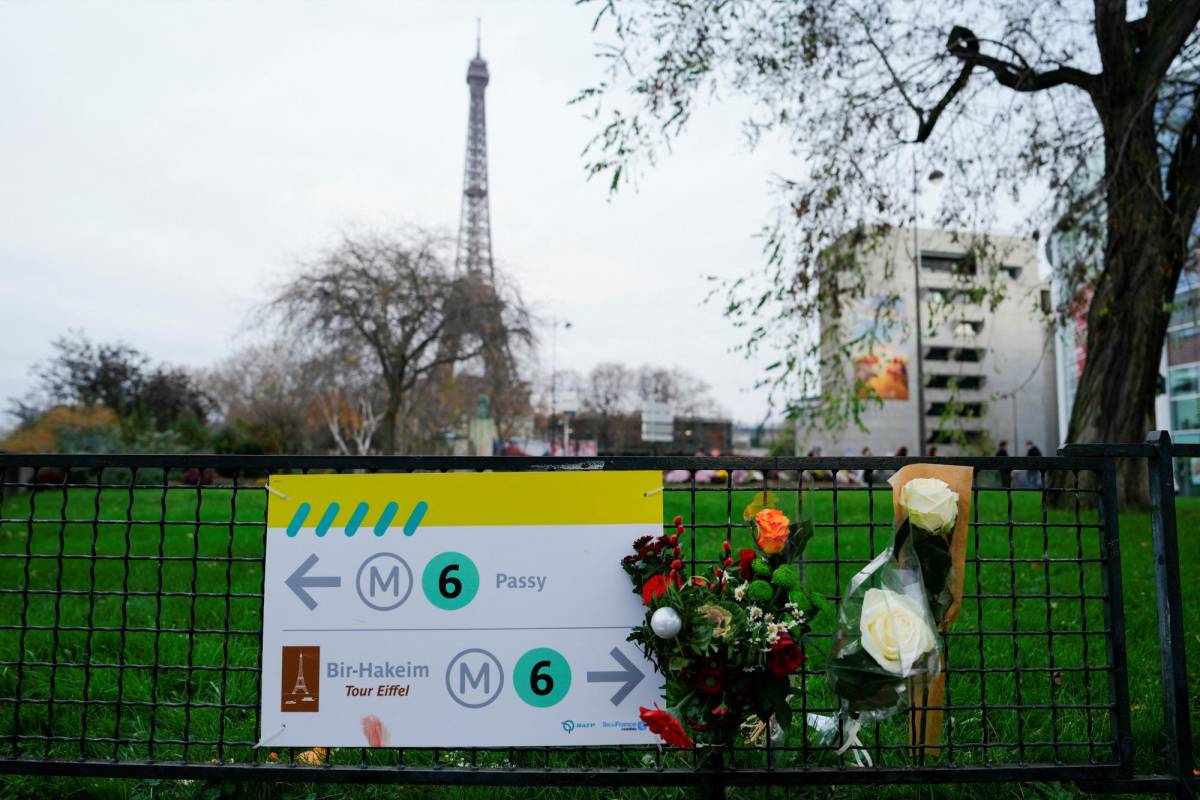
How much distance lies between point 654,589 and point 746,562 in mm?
263

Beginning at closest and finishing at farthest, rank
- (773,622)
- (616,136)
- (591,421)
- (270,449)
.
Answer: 1. (773,622)
2. (616,136)
3. (270,449)
4. (591,421)

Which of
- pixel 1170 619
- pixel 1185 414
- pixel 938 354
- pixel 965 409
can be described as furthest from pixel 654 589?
pixel 938 354

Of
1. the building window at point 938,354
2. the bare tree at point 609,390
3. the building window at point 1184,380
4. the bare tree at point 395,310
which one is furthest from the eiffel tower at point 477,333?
the building window at point 938,354

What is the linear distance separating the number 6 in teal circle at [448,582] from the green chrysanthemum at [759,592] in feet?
2.64

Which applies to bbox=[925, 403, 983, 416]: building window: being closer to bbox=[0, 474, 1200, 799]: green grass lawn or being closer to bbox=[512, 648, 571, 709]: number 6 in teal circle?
bbox=[0, 474, 1200, 799]: green grass lawn

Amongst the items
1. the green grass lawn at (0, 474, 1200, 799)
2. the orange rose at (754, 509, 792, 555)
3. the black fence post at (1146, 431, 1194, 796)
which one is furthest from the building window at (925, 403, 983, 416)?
the orange rose at (754, 509, 792, 555)

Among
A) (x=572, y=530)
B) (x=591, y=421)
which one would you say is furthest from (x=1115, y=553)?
(x=591, y=421)

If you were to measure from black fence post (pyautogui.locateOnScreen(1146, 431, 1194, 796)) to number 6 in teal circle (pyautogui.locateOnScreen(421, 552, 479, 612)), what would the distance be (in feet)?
6.86

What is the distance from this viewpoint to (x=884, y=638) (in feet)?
7.28

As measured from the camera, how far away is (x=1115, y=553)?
2.50 meters

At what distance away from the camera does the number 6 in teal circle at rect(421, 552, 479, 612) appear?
2.43 m

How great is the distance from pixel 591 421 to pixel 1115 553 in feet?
220

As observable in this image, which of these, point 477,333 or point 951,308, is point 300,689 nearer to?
point 951,308

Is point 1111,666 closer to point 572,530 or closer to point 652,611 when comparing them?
point 652,611
